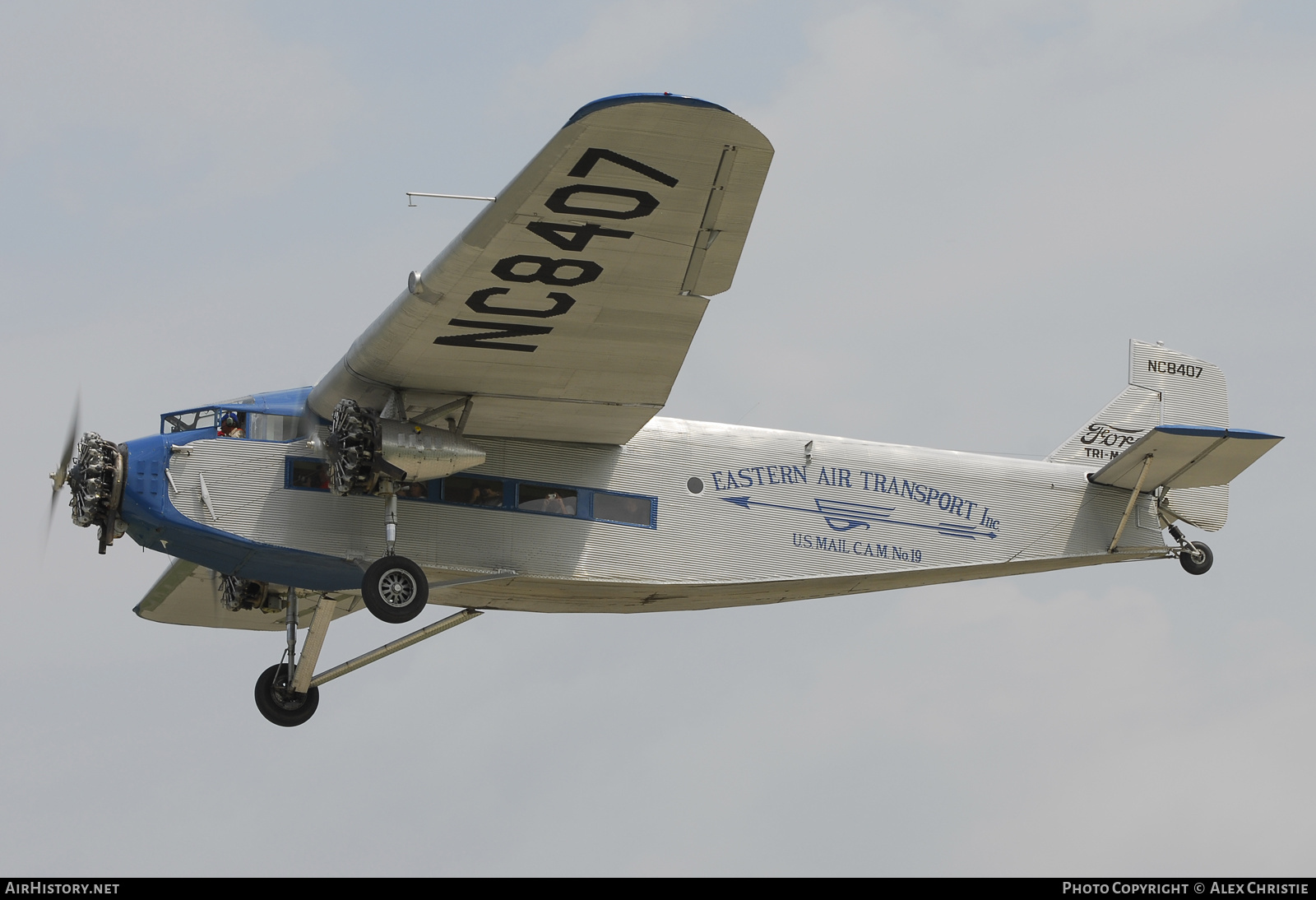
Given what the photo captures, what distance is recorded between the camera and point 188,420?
56.6 feet

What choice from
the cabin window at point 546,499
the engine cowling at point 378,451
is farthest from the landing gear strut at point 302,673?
the engine cowling at point 378,451

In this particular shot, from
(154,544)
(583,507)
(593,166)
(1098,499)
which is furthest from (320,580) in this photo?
(1098,499)

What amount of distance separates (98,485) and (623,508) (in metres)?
5.25

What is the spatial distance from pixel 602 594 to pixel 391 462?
121 inches

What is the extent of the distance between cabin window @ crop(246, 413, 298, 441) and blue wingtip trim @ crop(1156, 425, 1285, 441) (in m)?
9.39

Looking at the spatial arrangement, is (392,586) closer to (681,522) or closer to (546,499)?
(546,499)

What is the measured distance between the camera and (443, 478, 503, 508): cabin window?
17609 millimetres

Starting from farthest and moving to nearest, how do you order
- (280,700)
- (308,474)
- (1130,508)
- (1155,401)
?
(1155,401) → (1130,508) → (280,700) → (308,474)

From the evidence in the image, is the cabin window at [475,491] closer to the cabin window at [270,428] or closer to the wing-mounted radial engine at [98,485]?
the cabin window at [270,428]

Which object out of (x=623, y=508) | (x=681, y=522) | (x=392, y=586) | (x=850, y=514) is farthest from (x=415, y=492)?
(x=850, y=514)

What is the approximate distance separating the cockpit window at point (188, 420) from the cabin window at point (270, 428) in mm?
389

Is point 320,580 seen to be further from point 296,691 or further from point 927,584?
point 927,584

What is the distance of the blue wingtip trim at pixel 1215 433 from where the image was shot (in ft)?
62.2

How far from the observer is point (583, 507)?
18031 millimetres
